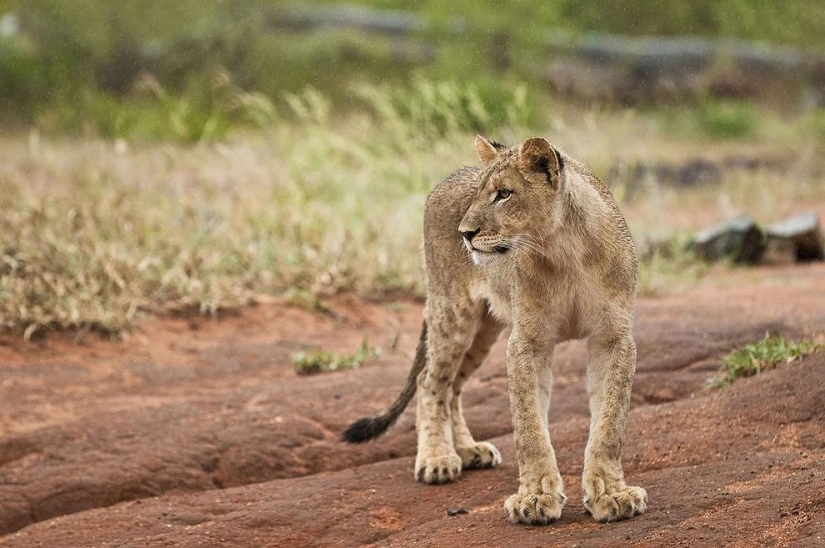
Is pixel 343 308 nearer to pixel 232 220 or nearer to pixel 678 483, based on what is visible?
pixel 232 220

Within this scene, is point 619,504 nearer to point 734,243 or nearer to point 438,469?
point 438,469

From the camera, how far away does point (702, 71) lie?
22.3 metres

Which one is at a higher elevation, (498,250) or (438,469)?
(498,250)

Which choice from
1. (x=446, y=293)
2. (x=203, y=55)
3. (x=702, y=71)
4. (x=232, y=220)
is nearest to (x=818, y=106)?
(x=702, y=71)

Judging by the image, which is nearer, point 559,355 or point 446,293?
point 446,293

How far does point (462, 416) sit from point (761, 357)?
155cm

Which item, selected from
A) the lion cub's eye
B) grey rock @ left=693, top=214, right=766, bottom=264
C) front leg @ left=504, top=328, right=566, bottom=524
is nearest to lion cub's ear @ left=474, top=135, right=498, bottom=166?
the lion cub's eye

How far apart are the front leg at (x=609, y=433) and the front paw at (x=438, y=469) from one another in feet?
3.07

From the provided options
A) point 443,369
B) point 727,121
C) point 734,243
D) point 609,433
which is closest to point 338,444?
point 443,369

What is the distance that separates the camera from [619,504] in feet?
13.9

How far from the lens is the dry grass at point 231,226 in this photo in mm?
8273

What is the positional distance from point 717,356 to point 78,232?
4.87 meters

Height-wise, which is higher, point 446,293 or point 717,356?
point 446,293

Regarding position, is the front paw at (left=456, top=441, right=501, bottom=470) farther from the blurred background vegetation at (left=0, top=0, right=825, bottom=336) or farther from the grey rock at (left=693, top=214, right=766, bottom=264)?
the grey rock at (left=693, top=214, right=766, bottom=264)
